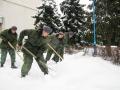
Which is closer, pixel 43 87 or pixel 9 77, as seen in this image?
pixel 43 87

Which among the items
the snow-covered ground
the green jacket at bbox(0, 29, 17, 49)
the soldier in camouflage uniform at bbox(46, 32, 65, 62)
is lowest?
the snow-covered ground

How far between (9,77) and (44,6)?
1776 cm

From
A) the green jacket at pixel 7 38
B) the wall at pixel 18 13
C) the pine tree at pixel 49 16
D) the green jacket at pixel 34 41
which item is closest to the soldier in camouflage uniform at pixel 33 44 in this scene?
the green jacket at pixel 34 41

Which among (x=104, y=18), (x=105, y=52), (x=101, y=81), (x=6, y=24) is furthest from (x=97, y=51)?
(x=6, y=24)

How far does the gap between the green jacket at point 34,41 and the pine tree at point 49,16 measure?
16837mm

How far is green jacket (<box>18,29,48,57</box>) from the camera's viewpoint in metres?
8.59

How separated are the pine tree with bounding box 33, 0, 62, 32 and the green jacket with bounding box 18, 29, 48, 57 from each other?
663 inches

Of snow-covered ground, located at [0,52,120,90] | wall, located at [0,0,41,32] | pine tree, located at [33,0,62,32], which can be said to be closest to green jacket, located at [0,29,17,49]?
snow-covered ground, located at [0,52,120,90]

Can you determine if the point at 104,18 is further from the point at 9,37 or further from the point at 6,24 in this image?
the point at 6,24

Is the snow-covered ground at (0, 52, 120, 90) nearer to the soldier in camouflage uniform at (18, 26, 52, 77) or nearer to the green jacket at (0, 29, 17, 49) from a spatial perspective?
the soldier in camouflage uniform at (18, 26, 52, 77)

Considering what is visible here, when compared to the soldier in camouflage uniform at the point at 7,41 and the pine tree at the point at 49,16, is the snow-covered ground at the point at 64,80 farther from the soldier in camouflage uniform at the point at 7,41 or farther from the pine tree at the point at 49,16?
the pine tree at the point at 49,16

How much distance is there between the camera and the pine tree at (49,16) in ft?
84.6

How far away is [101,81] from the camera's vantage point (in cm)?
845

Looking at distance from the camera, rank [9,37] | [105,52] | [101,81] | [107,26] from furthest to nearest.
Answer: [107,26]
[105,52]
[9,37]
[101,81]
